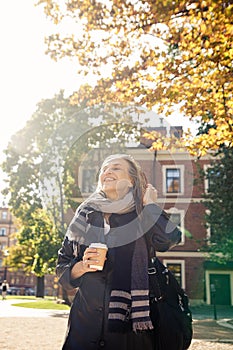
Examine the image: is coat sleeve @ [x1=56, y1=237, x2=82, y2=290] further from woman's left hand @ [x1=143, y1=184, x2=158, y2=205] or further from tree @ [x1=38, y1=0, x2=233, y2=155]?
tree @ [x1=38, y1=0, x2=233, y2=155]

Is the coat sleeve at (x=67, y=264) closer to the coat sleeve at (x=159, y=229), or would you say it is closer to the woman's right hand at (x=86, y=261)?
the woman's right hand at (x=86, y=261)

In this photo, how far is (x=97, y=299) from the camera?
187 centimetres

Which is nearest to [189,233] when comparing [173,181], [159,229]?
[173,181]

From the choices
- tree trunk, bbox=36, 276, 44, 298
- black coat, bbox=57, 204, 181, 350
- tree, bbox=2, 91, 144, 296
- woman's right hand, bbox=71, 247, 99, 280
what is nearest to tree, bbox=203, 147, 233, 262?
tree, bbox=2, 91, 144, 296

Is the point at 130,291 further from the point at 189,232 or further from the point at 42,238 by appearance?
the point at 189,232

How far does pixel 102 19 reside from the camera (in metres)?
7.14

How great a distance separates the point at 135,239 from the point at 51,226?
19.3m

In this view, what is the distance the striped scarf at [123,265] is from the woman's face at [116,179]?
0.18ft

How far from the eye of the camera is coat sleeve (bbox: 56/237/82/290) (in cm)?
202

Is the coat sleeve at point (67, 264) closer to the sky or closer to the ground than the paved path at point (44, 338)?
closer to the sky

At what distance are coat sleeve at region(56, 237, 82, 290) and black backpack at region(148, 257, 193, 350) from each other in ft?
1.34

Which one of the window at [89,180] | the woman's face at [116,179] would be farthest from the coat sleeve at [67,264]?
the window at [89,180]

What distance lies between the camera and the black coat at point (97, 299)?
5.92ft

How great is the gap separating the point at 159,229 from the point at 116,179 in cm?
40
